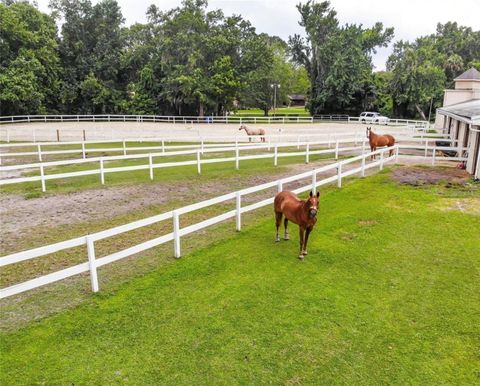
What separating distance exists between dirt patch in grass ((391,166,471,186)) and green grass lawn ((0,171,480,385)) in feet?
19.4

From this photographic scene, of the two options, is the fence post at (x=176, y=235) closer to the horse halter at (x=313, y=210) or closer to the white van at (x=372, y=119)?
the horse halter at (x=313, y=210)

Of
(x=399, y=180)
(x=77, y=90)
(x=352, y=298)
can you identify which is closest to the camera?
(x=352, y=298)

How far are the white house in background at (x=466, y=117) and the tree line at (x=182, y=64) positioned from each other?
740 inches

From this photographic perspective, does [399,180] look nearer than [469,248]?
No

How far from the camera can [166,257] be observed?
697cm

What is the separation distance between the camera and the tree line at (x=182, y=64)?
1858 inches

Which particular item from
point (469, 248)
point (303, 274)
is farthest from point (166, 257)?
A: point (469, 248)

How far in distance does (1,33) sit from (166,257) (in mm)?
50314

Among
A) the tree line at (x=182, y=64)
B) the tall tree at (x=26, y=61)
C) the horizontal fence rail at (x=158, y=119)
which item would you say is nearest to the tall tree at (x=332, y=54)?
the tree line at (x=182, y=64)

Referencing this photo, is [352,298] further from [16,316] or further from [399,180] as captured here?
[399,180]

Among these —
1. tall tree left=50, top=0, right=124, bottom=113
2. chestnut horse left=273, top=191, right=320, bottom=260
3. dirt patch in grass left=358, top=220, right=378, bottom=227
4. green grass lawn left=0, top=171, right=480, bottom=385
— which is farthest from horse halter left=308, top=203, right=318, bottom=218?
tall tree left=50, top=0, right=124, bottom=113

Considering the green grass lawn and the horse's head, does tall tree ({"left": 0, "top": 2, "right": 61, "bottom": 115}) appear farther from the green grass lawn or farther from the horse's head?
the horse's head

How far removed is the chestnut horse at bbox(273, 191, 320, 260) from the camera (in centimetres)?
644

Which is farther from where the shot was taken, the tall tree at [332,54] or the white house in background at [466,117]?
the tall tree at [332,54]
